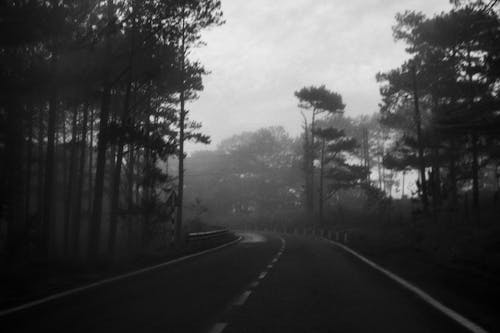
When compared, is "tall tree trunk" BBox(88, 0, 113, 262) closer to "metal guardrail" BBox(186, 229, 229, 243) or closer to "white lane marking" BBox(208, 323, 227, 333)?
"metal guardrail" BBox(186, 229, 229, 243)

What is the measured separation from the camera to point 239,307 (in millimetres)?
8070

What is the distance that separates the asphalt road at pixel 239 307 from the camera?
257 inches

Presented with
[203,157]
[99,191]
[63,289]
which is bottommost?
[63,289]

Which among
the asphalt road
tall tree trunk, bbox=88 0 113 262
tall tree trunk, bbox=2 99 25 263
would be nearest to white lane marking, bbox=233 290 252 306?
the asphalt road

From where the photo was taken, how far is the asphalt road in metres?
6.53

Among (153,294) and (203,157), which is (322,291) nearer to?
(153,294)

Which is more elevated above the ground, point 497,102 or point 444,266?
point 497,102

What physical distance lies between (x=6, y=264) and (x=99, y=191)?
19.0 ft

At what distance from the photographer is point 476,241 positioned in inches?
659

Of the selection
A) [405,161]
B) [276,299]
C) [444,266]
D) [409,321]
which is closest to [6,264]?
[276,299]

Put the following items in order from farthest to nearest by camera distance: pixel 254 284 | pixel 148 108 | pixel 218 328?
1. pixel 148 108
2. pixel 254 284
3. pixel 218 328

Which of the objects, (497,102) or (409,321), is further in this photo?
(497,102)

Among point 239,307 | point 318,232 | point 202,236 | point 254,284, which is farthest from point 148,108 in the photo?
point 318,232

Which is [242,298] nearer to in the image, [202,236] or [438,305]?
[438,305]
